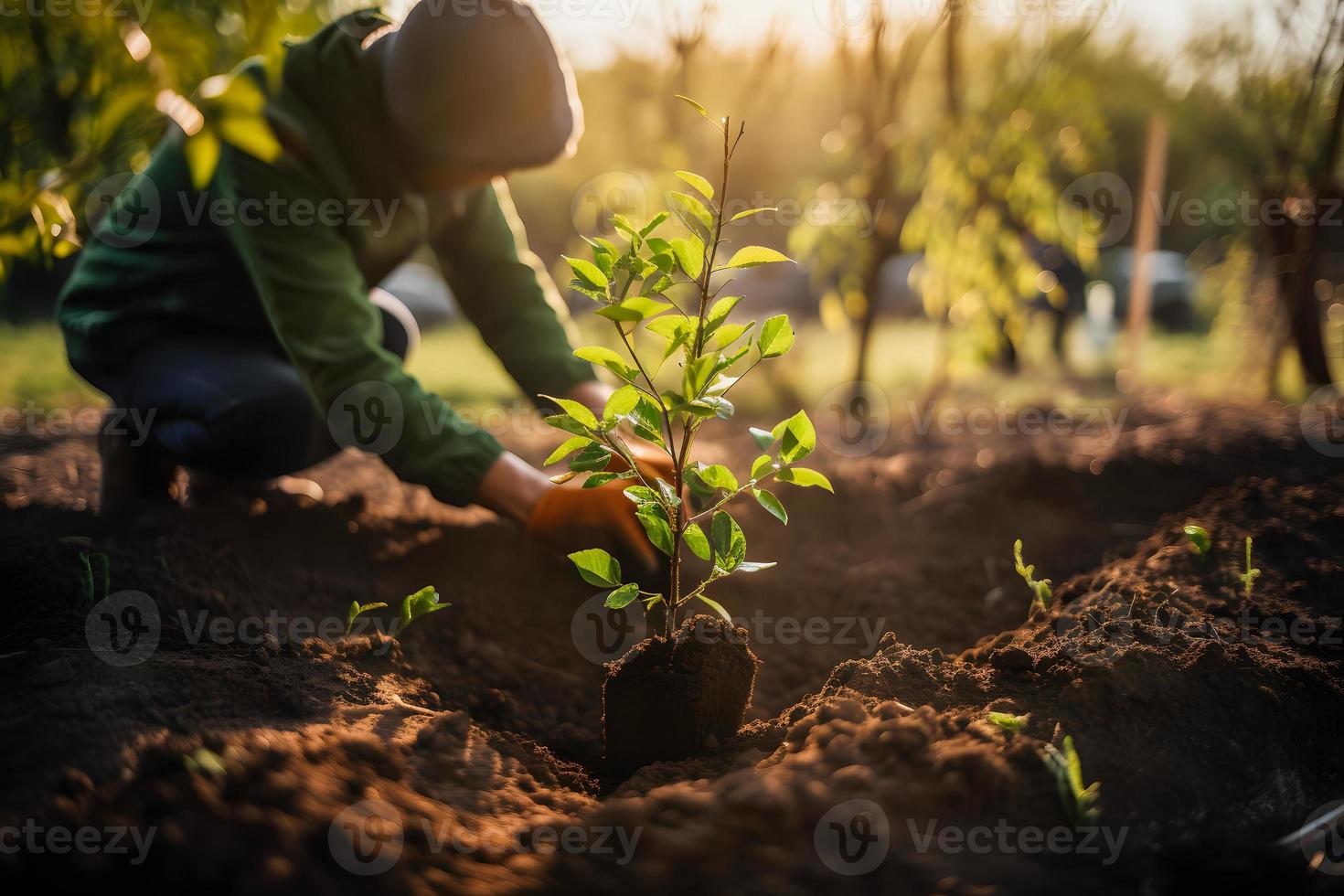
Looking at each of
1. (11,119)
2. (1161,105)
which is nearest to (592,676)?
(11,119)

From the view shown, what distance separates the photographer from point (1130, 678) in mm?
1207

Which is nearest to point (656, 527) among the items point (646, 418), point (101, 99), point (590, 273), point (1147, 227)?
point (646, 418)

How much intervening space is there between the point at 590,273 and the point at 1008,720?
0.82 metres

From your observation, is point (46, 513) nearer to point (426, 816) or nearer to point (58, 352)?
point (426, 816)

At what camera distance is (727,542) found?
47.3 inches

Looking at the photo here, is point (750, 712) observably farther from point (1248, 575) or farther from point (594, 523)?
point (1248, 575)

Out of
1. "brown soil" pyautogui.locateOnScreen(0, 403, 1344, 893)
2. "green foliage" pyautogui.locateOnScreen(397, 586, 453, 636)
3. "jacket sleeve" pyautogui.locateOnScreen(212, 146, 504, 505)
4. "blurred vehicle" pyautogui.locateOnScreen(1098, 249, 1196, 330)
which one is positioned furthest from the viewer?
"blurred vehicle" pyautogui.locateOnScreen(1098, 249, 1196, 330)

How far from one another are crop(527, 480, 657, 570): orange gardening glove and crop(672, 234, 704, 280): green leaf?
21.1 inches

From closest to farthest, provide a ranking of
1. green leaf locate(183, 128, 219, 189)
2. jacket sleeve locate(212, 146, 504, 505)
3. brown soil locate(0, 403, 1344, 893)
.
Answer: green leaf locate(183, 128, 219, 189) < brown soil locate(0, 403, 1344, 893) < jacket sleeve locate(212, 146, 504, 505)

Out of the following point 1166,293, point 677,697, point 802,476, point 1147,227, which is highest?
point 1147,227

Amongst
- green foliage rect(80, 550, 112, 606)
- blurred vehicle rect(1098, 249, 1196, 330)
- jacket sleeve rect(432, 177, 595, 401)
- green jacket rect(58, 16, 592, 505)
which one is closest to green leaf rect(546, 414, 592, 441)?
green jacket rect(58, 16, 592, 505)

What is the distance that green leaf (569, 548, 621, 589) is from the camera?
3.84 feet

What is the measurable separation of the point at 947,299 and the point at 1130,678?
2.91 m

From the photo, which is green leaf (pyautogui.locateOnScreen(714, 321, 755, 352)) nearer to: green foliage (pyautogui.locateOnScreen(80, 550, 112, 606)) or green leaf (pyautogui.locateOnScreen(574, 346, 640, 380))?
green leaf (pyautogui.locateOnScreen(574, 346, 640, 380))
